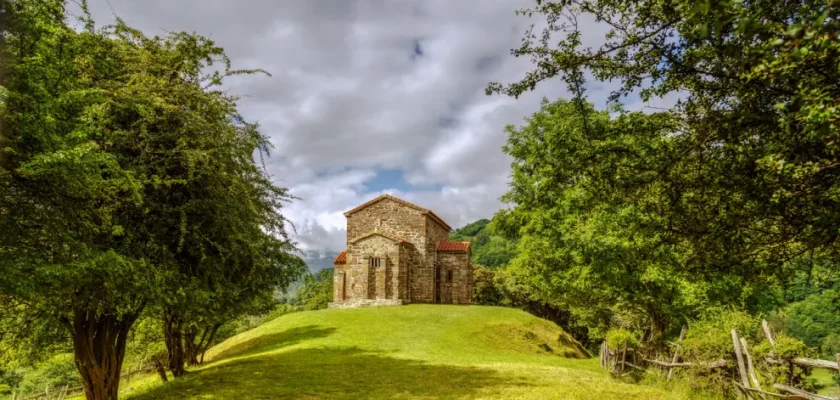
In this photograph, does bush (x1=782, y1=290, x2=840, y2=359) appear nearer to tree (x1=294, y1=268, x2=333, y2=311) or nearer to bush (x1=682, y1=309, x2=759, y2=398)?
bush (x1=682, y1=309, x2=759, y2=398)

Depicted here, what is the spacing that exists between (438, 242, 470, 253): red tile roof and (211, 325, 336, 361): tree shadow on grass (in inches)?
591

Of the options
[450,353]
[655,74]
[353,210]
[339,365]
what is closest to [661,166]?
[655,74]

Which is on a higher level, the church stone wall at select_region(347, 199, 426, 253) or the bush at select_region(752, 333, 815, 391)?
the church stone wall at select_region(347, 199, 426, 253)

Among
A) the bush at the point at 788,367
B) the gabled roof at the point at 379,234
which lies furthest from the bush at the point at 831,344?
the bush at the point at 788,367

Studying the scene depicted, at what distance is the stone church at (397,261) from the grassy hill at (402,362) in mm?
3170

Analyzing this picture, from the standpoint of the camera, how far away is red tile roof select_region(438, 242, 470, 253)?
37.9 m

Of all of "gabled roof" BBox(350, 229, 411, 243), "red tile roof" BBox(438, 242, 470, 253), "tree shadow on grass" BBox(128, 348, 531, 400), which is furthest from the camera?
"red tile roof" BBox(438, 242, 470, 253)

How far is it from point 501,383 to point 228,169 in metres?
10.4

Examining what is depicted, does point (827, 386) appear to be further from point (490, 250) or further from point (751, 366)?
point (490, 250)

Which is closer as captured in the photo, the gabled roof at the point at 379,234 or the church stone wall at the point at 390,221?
the gabled roof at the point at 379,234

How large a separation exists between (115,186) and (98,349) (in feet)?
16.1

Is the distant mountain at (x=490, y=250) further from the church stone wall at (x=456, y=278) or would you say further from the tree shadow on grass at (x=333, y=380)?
the tree shadow on grass at (x=333, y=380)

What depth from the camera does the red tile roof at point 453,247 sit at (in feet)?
124

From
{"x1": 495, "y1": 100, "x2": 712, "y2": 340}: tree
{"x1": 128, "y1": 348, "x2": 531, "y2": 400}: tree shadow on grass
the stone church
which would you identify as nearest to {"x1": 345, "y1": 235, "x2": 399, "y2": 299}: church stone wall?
the stone church
